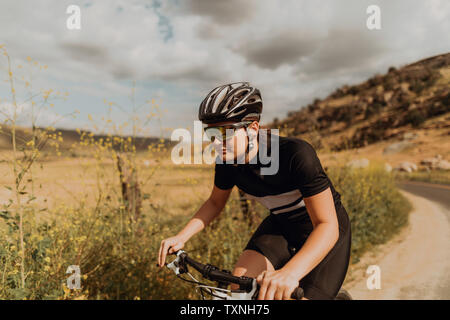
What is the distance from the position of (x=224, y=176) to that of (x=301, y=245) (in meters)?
0.81

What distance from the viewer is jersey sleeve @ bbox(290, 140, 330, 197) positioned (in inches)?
73.2

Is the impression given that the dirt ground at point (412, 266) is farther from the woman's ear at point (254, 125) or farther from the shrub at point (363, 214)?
the woman's ear at point (254, 125)

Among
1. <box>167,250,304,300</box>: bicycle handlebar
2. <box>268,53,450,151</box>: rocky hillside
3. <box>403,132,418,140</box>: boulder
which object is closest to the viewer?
<box>167,250,304,300</box>: bicycle handlebar

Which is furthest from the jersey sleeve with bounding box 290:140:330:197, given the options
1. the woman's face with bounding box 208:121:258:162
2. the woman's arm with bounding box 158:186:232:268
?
the woman's arm with bounding box 158:186:232:268

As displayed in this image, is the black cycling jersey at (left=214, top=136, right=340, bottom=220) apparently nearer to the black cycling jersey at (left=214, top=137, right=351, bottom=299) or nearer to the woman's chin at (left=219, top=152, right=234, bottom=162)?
the black cycling jersey at (left=214, top=137, right=351, bottom=299)

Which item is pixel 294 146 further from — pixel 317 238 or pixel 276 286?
pixel 276 286

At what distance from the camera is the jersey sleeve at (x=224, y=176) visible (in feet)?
7.92

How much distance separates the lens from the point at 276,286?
154 centimetres

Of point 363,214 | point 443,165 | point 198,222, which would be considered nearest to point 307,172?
point 198,222

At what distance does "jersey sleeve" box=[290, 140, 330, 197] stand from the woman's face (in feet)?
1.18

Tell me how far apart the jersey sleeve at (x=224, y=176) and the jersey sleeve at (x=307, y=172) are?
1.91 ft

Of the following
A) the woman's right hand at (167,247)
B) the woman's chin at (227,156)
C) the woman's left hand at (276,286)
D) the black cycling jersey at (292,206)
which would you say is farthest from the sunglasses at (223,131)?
the woman's left hand at (276,286)
